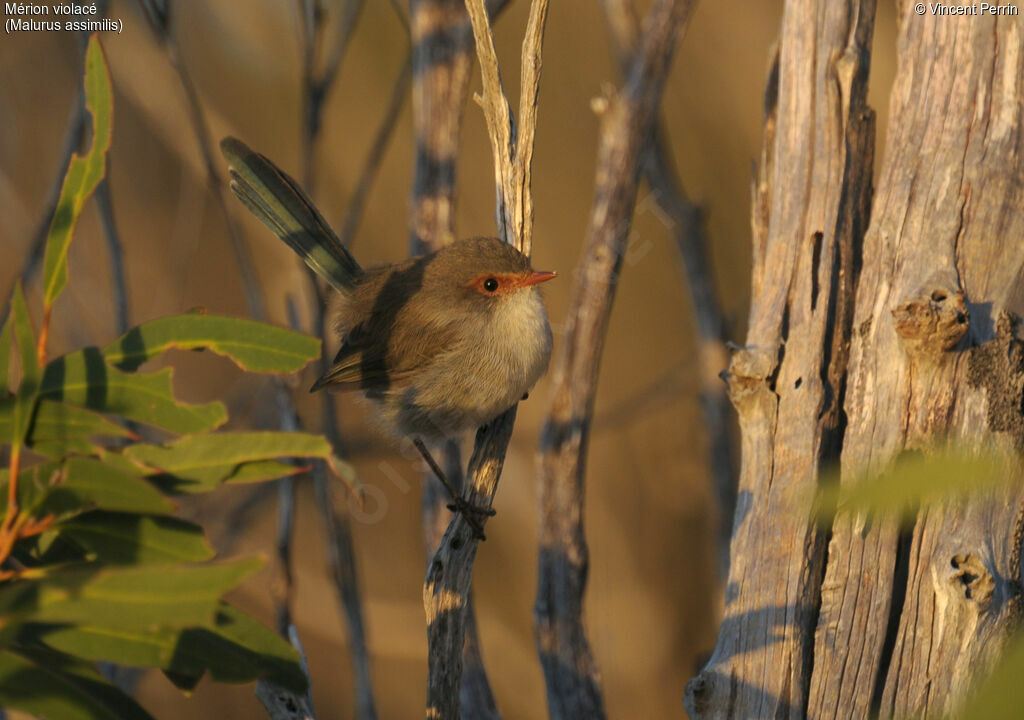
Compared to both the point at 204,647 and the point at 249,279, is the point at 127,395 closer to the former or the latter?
the point at 204,647

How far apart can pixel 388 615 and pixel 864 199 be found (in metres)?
3.82

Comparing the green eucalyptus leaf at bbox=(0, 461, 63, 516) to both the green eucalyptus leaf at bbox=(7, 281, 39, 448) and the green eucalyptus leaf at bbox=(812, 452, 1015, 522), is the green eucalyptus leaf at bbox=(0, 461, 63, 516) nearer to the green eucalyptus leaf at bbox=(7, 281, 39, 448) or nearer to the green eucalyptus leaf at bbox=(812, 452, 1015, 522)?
the green eucalyptus leaf at bbox=(7, 281, 39, 448)

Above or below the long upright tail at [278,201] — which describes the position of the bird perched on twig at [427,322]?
below

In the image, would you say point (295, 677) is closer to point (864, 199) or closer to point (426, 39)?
point (864, 199)

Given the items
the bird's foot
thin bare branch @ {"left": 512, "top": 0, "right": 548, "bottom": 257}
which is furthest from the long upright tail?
the bird's foot

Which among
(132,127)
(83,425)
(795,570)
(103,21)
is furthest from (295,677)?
(132,127)

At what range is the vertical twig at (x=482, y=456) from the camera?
2.37 metres

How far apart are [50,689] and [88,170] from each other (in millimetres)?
857

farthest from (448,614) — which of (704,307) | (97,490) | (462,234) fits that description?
(462,234)

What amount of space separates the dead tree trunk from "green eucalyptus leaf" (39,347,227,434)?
1322mm

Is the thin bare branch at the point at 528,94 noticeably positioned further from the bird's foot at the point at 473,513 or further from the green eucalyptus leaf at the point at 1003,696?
the green eucalyptus leaf at the point at 1003,696

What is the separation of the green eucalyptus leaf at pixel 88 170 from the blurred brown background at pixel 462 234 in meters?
3.34

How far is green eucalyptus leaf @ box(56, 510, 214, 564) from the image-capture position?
152 centimetres

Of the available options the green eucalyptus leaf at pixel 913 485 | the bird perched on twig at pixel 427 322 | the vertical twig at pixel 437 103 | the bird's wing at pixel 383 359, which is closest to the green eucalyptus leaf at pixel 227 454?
the green eucalyptus leaf at pixel 913 485
